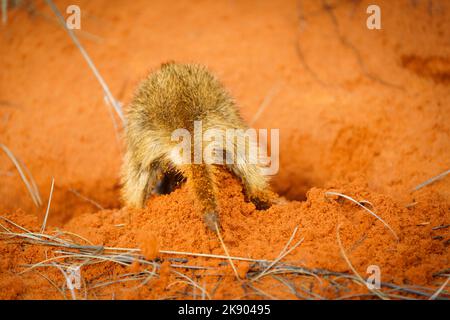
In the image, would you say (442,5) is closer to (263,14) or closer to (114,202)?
(263,14)

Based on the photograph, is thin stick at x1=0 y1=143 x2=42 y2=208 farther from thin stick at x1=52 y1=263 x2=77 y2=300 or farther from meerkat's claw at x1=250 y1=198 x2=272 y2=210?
meerkat's claw at x1=250 y1=198 x2=272 y2=210

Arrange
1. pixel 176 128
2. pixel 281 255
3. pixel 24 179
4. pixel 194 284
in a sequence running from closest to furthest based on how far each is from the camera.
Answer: pixel 194 284 < pixel 281 255 < pixel 176 128 < pixel 24 179

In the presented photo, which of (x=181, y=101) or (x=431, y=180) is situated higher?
(x=181, y=101)

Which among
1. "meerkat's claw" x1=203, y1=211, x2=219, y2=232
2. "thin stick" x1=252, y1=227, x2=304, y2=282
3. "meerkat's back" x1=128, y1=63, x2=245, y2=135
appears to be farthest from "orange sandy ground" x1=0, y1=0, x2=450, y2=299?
"meerkat's back" x1=128, y1=63, x2=245, y2=135

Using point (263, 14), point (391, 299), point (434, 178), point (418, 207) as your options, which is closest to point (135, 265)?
point (391, 299)

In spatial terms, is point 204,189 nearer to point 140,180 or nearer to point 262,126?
point 140,180

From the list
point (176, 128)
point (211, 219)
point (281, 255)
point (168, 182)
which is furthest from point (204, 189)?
point (168, 182)

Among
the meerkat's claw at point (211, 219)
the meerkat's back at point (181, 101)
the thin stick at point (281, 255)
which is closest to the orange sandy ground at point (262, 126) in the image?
the thin stick at point (281, 255)

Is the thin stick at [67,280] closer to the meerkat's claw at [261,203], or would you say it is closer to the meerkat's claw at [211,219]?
the meerkat's claw at [211,219]
